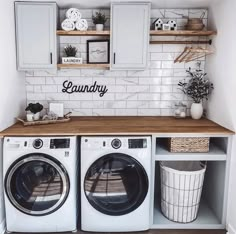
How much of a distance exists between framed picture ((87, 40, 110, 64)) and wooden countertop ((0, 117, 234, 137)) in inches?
28.0

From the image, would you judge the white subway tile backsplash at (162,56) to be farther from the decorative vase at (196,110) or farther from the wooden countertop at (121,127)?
the wooden countertop at (121,127)

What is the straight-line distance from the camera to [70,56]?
9.89 ft

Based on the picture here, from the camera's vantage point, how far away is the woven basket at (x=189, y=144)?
2.48 meters

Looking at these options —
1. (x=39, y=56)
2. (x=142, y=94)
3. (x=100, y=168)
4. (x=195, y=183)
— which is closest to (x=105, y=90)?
(x=142, y=94)

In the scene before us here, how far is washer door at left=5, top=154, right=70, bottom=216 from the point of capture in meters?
2.34

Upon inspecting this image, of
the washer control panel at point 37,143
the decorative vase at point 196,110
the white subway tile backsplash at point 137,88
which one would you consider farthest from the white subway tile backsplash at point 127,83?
the washer control panel at point 37,143

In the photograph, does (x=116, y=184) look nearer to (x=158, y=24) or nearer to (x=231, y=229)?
(x=231, y=229)

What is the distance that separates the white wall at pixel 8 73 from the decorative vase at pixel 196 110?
2.02 metres

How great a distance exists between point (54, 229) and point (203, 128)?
174 centimetres

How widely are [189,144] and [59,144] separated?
123 cm

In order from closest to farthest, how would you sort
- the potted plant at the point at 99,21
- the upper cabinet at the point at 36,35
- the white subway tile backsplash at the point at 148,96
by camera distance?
the upper cabinet at the point at 36,35, the potted plant at the point at 99,21, the white subway tile backsplash at the point at 148,96

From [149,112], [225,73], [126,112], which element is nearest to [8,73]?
[126,112]

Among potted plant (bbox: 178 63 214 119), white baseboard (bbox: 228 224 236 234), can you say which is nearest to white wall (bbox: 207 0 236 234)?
white baseboard (bbox: 228 224 236 234)

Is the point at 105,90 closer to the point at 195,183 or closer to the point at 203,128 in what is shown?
the point at 203,128
